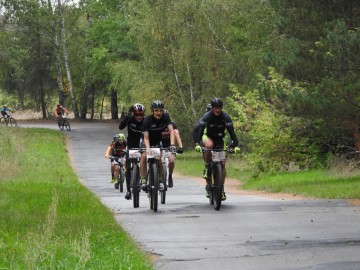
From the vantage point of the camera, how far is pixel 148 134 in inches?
646

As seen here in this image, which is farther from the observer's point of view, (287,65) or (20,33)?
(20,33)

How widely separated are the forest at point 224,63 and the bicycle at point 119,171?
15.8ft

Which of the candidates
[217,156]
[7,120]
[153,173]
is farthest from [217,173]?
[7,120]

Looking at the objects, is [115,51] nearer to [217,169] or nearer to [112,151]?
[112,151]

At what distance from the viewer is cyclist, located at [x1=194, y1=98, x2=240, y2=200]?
1631 centimetres

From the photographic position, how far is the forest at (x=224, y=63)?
74.1ft

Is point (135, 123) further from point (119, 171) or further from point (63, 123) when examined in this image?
point (63, 123)

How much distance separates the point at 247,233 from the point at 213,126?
423 cm

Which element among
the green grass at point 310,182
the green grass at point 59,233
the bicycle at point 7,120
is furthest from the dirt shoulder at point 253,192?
the bicycle at point 7,120

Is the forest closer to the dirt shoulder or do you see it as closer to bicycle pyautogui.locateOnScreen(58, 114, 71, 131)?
the dirt shoulder

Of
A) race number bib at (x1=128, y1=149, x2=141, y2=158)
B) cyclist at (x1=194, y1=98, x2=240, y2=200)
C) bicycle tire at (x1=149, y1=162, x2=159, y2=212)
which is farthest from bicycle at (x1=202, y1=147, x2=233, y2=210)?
race number bib at (x1=128, y1=149, x2=141, y2=158)

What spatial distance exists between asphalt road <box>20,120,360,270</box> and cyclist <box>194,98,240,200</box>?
1.20 m

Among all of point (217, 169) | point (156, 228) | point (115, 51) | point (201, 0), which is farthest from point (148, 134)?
point (115, 51)

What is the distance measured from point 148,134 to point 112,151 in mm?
9072
